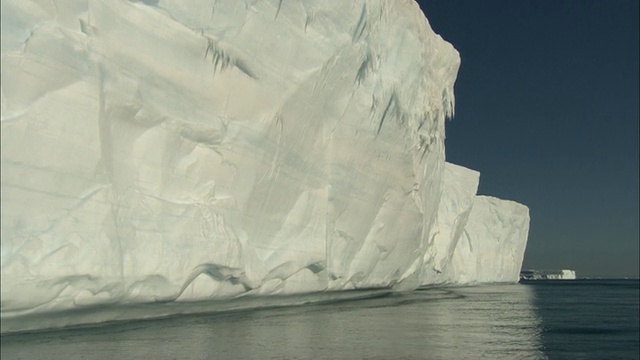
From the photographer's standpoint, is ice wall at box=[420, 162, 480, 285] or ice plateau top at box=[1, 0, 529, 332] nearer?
ice plateau top at box=[1, 0, 529, 332]

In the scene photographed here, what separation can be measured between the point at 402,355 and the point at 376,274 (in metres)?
12.0

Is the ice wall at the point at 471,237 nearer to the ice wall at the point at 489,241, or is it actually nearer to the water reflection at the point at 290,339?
the ice wall at the point at 489,241

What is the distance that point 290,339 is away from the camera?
348 inches

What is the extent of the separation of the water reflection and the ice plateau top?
612mm

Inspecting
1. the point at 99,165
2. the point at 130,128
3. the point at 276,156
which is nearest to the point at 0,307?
the point at 99,165

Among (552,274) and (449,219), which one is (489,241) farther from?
(552,274)

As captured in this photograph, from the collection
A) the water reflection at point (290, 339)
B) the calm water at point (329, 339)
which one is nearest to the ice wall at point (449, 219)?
the calm water at point (329, 339)

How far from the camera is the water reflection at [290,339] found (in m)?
7.35

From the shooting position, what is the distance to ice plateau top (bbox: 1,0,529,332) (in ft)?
26.5

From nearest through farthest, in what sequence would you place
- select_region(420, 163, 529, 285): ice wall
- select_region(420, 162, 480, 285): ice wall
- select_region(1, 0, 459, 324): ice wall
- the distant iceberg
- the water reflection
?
the water reflection < select_region(1, 0, 459, 324): ice wall < select_region(420, 162, 480, 285): ice wall < select_region(420, 163, 529, 285): ice wall < the distant iceberg

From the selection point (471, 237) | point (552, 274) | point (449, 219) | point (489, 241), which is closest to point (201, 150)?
point (449, 219)

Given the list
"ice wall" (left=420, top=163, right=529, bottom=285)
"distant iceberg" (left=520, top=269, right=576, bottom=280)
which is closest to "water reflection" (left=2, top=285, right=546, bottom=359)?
"ice wall" (left=420, top=163, right=529, bottom=285)

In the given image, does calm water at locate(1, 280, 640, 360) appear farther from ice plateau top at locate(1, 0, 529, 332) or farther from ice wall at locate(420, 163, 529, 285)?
ice wall at locate(420, 163, 529, 285)

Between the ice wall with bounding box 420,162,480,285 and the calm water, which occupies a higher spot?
the ice wall with bounding box 420,162,480,285
